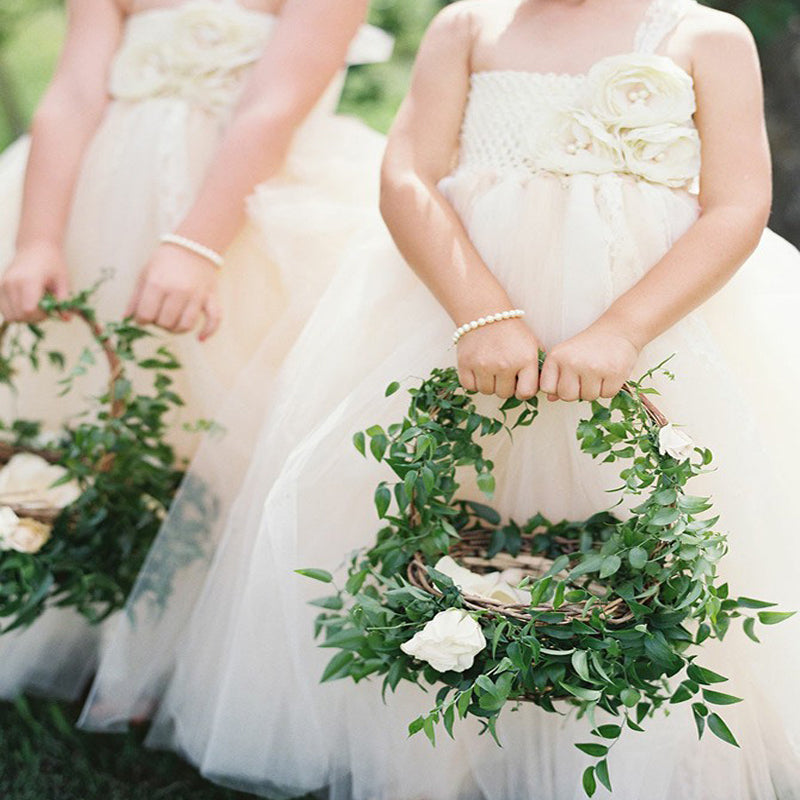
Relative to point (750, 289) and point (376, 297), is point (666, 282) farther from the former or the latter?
point (376, 297)

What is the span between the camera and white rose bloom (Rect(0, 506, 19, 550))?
1.78 metres

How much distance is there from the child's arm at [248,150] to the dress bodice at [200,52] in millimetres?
80

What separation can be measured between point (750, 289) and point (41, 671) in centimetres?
151

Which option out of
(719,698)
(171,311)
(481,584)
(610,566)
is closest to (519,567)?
(481,584)

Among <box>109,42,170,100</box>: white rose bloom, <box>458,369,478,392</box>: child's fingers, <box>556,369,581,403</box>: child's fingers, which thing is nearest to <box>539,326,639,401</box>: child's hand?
<box>556,369,581,403</box>: child's fingers

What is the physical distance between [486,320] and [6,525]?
35.9 inches

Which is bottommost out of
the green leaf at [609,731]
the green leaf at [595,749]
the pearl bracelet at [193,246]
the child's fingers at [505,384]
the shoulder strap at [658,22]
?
the green leaf at [595,749]

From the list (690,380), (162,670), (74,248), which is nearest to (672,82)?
(690,380)

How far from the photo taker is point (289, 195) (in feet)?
6.48

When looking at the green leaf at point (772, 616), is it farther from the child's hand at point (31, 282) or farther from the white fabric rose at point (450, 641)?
the child's hand at point (31, 282)

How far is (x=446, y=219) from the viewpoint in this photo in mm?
1597

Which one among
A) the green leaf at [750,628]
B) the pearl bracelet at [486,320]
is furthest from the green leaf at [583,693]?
the pearl bracelet at [486,320]

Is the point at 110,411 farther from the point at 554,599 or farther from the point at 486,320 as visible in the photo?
the point at 554,599

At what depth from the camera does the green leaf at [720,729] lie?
1.30m
